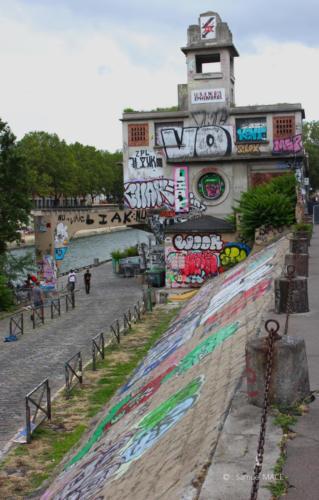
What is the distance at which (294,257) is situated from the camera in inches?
629

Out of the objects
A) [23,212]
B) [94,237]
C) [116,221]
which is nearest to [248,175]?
[116,221]

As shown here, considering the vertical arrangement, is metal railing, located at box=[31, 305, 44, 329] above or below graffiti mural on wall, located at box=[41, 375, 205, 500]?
below

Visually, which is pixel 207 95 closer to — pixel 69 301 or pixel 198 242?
pixel 198 242

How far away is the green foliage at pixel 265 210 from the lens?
31.0 m

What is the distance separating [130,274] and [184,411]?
36.4 meters

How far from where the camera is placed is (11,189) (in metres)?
35.6

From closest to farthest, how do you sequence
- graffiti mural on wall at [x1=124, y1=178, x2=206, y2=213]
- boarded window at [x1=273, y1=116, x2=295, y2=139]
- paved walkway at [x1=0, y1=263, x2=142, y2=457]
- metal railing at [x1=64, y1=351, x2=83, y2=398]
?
paved walkway at [x1=0, y1=263, x2=142, y2=457] → metal railing at [x1=64, y1=351, x2=83, y2=398] → boarded window at [x1=273, y1=116, x2=295, y2=139] → graffiti mural on wall at [x1=124, y1=178, x2=206, y2=213]

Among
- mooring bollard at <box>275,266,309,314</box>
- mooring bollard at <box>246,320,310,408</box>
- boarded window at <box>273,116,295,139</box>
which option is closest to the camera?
mooring bollard at <box>246,320,310,408</box>

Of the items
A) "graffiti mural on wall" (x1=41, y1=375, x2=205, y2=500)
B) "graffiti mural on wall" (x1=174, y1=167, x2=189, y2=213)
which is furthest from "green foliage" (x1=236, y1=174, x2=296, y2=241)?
"graffiti mural on wall" (x1=41, y1=375, x2=205, y2=500)

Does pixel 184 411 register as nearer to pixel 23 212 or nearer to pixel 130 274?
pixel 23 212

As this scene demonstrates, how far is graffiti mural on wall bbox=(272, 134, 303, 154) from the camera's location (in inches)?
1740

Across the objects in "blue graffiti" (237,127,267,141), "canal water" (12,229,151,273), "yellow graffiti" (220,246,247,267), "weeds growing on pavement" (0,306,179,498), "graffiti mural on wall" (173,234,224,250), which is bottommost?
"canal water" (12,229,151,273)

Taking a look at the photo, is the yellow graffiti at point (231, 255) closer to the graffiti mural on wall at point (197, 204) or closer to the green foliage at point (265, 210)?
the green foliage at point (265, 210)

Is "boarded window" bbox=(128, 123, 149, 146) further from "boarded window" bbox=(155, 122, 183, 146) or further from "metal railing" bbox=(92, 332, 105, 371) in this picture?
"metal railing" bbox=(92, 332, 105, 371)
